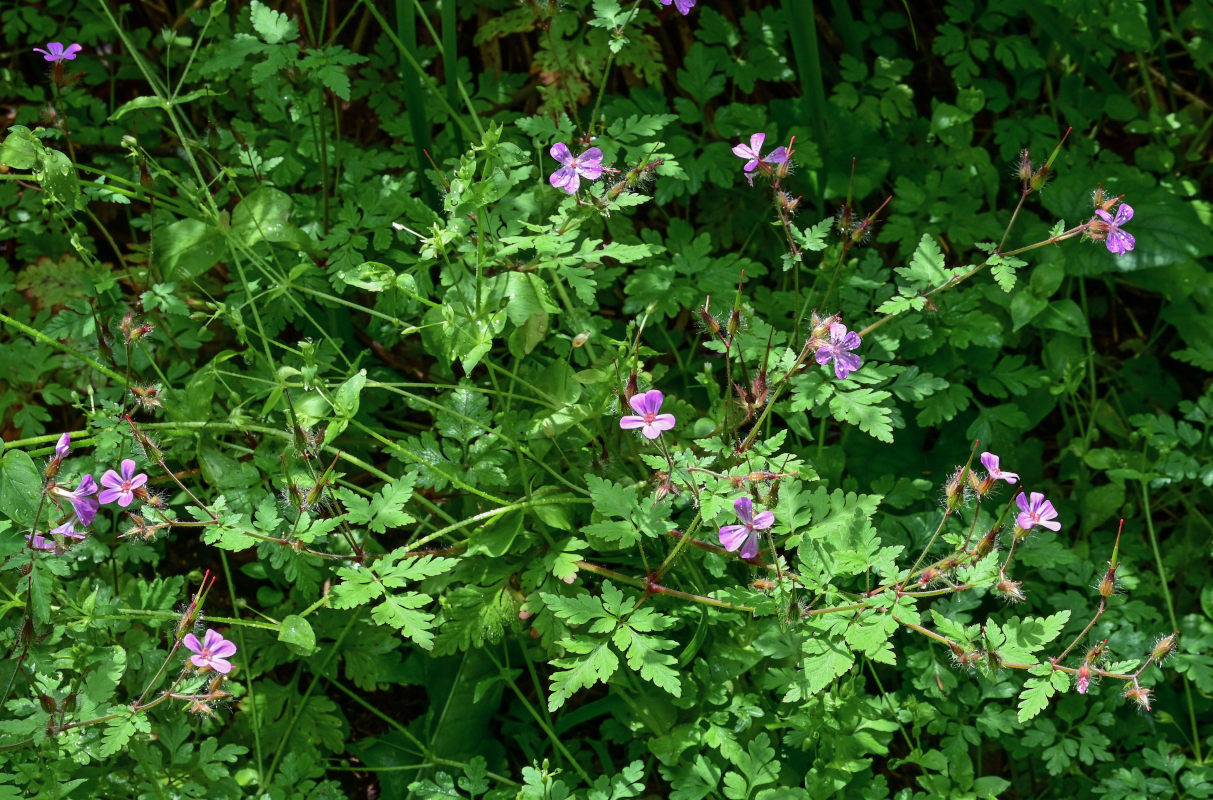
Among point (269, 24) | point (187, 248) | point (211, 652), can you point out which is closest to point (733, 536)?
point (211, 652)

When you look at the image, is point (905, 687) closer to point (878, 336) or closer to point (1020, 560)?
point (1020, 560)

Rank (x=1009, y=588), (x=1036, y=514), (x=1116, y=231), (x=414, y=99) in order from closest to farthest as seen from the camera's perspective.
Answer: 1. (x=1009, y=588)
2. (x=1036, y=514)
3. (x=1116, y=231)
4. (x=414, y=99)

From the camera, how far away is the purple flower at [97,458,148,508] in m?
2.00

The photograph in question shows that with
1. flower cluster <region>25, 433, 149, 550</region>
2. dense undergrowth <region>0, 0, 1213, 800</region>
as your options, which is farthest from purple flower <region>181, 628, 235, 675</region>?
flower cluster <region>25, 433, 149, 550</region>

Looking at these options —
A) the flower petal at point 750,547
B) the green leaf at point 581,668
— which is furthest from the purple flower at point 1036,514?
the green leaf at point 581,668

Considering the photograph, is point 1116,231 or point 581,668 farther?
point 1116,231

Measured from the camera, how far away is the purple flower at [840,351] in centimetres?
204

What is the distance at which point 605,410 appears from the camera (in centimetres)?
232

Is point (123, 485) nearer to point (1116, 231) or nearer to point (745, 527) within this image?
point (745, 527)

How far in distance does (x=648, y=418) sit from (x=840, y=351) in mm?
419

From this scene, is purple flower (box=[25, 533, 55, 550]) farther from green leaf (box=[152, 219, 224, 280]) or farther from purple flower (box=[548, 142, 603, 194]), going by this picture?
purple flower (box=[548, 142, 603, 194])

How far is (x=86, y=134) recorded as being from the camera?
3027 millimetres

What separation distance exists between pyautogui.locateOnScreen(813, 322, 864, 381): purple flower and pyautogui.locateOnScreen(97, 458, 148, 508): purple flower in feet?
4.21

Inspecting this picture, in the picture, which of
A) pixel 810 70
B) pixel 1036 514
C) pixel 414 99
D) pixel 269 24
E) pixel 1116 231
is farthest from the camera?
pixel 810 70
